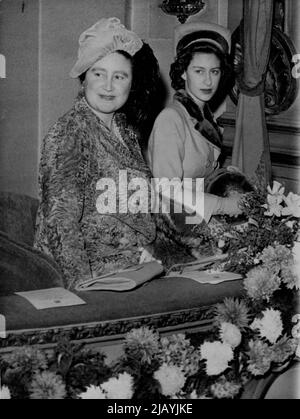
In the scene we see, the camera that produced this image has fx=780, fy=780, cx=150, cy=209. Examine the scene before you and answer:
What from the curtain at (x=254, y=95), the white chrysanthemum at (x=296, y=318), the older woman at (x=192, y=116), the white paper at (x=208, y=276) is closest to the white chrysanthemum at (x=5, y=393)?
the white paper at (x=208, y=276)

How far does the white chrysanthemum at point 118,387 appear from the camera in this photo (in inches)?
64.5

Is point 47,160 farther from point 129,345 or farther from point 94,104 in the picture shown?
point 129,345

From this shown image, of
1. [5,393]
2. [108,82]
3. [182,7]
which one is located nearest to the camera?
[5,393]

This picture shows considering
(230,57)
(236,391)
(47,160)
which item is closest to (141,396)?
(236,391)

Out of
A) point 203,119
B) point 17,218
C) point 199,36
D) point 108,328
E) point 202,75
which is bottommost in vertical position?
point 108,328

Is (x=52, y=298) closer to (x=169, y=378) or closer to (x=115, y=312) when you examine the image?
(x=115, y=312)

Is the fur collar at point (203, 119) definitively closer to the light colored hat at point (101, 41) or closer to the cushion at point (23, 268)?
the light colored hat at point (101, 41)

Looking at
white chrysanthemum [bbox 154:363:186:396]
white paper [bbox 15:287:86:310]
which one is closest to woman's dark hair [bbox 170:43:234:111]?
white paper [bbox 15:287:86:310]

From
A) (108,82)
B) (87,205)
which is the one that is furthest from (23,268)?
(108,82)

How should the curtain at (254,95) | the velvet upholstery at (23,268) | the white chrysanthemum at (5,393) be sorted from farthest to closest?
the curtain at (254,95) → the velvet upholstery at (23,268) → the white chrysanthemum at (5,393)

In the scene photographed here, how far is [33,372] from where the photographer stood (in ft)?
5.21

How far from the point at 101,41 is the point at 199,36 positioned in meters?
0.41

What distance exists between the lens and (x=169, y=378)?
5.49 feet

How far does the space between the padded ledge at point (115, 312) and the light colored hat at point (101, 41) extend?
0.61 metres
